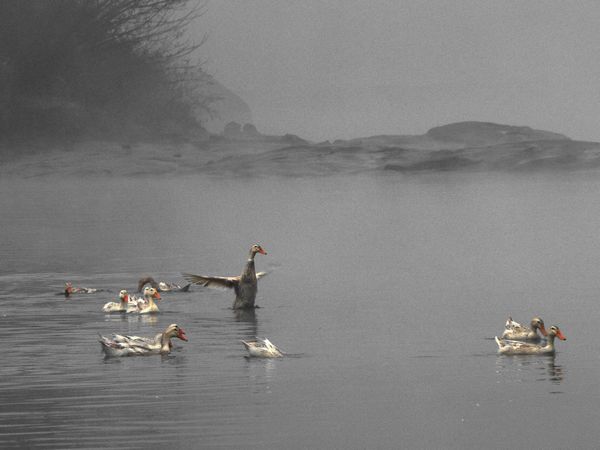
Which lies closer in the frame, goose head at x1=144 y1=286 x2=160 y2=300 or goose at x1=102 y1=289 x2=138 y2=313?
goose head at x1=144 y1=286 x2=160 y2=300

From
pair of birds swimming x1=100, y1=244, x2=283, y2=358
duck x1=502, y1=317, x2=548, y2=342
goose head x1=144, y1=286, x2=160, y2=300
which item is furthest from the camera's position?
goose head x1=144, y1=286, x2=160, y2=300

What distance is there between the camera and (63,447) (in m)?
18.1

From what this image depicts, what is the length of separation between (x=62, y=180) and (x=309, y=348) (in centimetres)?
6616

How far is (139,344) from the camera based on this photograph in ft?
80.5

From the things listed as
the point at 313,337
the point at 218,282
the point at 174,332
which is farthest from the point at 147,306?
the point at 174,332

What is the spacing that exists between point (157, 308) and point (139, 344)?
5666mm

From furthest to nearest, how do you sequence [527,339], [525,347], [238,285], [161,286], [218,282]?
[161,286] → [218,282] → [238,285] → [527,339] → [525,347]

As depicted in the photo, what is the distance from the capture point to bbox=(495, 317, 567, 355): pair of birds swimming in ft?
79.7

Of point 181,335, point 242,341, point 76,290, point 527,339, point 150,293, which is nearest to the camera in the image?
point 242,341

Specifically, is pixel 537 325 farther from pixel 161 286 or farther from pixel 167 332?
pixel 161 286

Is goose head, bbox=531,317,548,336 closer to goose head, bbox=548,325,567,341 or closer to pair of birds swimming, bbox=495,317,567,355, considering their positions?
pair of birds swimming, bbox=495,317,567,355

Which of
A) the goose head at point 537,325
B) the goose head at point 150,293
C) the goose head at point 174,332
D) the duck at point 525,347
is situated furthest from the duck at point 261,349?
the goose head at point 150,293

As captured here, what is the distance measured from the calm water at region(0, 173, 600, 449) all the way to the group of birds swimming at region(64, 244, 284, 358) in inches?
9.6

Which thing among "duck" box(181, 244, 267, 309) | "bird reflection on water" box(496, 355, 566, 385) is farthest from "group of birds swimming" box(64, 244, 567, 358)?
"bird reflection on water" box(496, 355, 566, 385)
